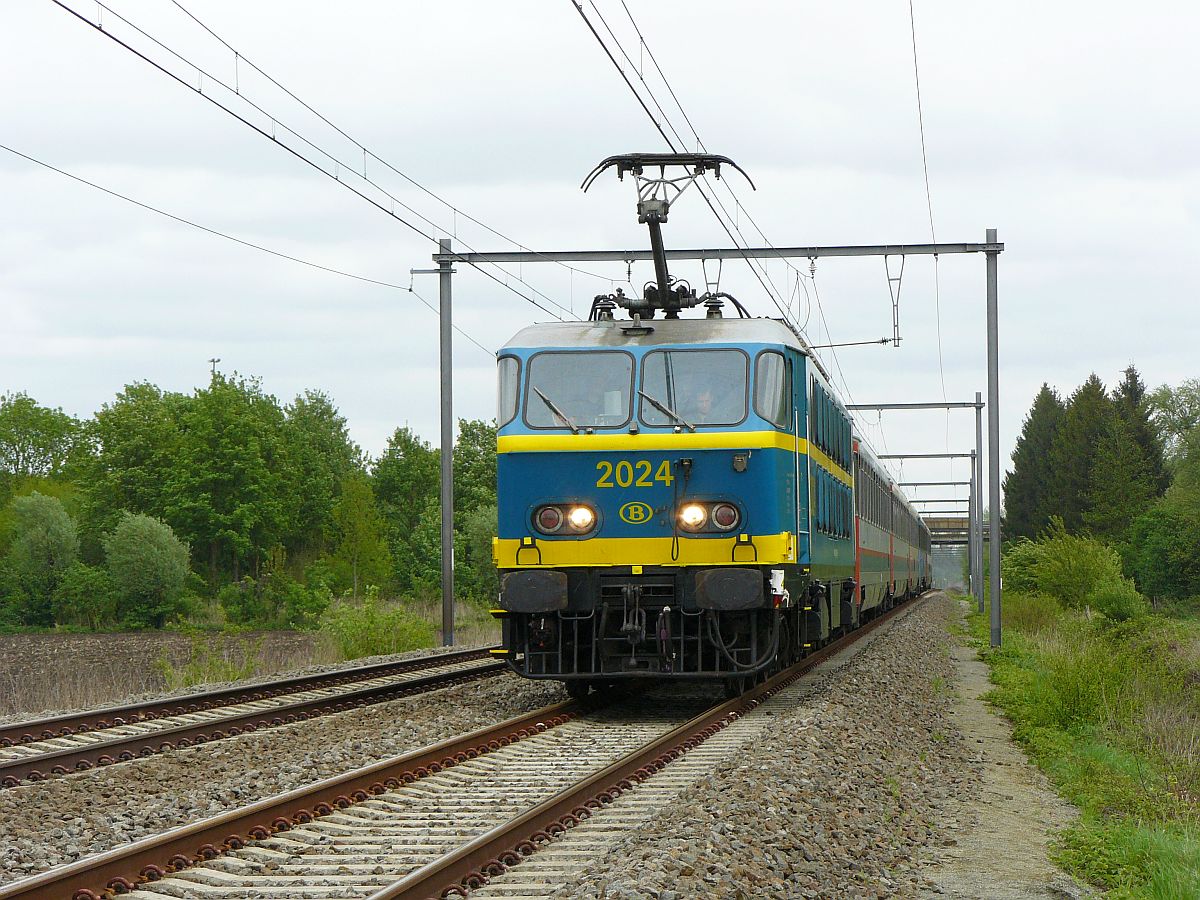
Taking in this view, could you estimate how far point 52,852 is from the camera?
7.12 m

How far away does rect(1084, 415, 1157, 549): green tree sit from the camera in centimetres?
7544

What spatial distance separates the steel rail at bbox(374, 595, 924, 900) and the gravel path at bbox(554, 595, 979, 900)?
0.47 m

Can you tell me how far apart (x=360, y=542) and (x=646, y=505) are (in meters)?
53.0

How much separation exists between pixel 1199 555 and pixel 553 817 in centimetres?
5028

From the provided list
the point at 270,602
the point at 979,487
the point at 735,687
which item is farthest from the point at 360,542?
the point at 735,687

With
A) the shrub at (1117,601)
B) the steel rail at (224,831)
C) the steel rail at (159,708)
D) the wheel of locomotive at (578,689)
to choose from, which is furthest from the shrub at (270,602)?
the steel rail at (224,831)

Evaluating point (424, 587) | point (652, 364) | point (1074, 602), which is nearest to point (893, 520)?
point (1074, 602)

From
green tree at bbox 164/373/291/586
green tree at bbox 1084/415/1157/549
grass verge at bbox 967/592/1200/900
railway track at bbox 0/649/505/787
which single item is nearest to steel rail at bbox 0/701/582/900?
railway track at bbox 0/649/505/787

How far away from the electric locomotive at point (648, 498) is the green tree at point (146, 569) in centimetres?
4728

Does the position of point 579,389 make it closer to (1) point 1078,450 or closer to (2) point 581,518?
(2) point 581,518

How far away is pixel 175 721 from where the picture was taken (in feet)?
41.3

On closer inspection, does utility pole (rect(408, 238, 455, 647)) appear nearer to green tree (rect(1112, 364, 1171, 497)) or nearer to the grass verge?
the grass verge

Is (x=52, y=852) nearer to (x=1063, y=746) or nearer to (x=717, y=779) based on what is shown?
(x=717, y=779)

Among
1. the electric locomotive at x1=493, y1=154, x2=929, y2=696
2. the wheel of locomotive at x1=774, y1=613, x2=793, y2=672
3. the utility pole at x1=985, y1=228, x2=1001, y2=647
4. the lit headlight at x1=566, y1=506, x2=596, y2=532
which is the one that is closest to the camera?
the electric locomotive at x1=493, y1=154, x2=929, y2=696
